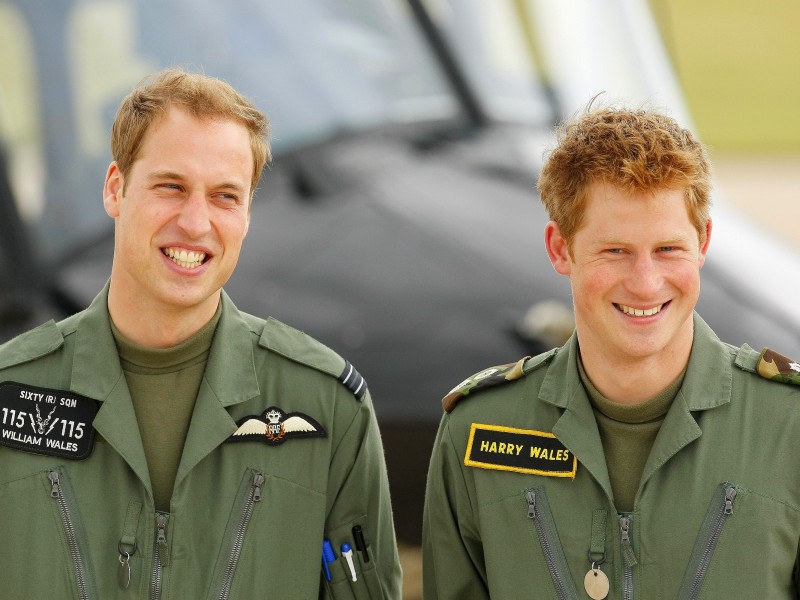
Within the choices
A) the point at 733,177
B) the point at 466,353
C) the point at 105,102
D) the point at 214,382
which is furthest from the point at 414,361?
the point at 733,177

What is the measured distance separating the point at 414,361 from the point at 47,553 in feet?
6.21

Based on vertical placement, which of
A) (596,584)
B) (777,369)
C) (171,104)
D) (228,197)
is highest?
(171,104)

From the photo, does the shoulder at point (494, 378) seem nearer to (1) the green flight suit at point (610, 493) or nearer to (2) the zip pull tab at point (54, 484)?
(1) the green flight suit at point (610, 493)

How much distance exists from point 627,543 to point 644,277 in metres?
0.46

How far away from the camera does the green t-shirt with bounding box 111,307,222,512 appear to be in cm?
265

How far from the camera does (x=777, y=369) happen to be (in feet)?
8.50

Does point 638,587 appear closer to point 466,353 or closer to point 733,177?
point 466,353

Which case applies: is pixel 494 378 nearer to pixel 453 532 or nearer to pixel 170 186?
pixel 453 532

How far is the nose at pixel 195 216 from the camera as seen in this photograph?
2615 mm

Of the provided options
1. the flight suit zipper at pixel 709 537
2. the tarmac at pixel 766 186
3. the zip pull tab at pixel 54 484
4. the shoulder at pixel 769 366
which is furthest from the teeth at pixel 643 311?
the tarmac at pixel 766 186

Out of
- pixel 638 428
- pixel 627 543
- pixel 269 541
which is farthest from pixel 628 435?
pixel 269 541

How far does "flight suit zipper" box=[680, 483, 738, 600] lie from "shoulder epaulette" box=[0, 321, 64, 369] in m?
1.20

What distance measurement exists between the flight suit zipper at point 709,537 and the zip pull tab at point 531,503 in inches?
11.4

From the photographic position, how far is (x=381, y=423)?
4223 millimetres
